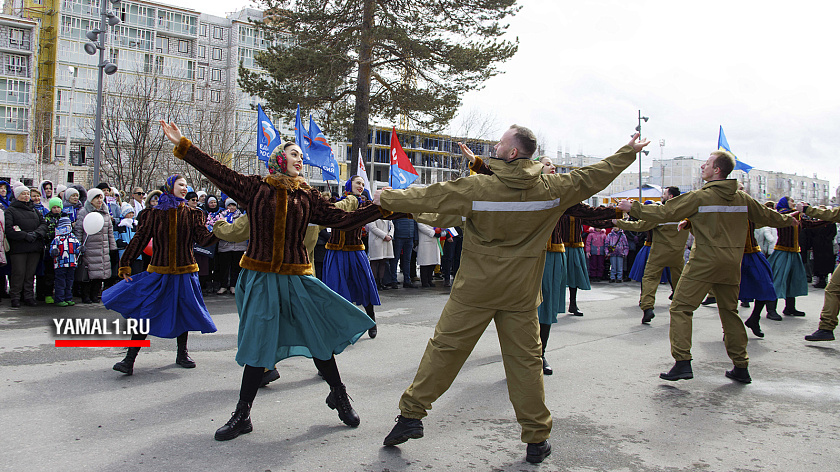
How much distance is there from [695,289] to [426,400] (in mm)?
3405

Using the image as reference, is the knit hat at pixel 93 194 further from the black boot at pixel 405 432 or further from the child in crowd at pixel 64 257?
the black boot at pixel 405 432

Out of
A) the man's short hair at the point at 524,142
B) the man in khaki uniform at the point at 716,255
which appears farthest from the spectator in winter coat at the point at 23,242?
the man in khaki uniform at the point at 716,255

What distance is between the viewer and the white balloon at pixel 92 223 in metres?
9.79

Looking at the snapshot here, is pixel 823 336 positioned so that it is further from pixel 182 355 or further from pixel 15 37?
pixel 15 37

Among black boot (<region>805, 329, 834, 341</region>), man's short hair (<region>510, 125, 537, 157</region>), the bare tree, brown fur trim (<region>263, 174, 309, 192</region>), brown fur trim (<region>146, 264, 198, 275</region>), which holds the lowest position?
black boot (<region>805, 329, 834, 341</region>)

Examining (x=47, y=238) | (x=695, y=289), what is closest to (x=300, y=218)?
(x=695, y=289)

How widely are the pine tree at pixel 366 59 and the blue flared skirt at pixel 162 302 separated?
14149 mm

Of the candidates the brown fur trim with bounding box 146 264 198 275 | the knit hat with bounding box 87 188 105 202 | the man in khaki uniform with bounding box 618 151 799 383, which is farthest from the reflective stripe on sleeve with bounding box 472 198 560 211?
the knit hat with bounding box 87 188 105 202

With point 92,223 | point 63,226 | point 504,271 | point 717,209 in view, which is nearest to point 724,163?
point 717,209

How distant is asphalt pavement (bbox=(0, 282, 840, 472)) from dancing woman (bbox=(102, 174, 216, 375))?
0.43m

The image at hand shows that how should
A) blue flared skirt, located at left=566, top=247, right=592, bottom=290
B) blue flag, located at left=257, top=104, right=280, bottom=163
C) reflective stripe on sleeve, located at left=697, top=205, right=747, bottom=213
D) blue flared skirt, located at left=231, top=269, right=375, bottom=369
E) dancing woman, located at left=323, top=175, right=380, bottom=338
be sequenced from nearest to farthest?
blue flared skirt, located at left=231, top=269, right=375, bottom=369 < reflective stripe on sleeve, located at left=697, top=205, right=747, bottom=213 < dancing woman, located at left=323, top=175, right=380, bottom=338 < blue flared skirt, located at left=566, top=247, right=592, bottom=290 < blue flag, located at left=257, top=104, right=280, bottom=163

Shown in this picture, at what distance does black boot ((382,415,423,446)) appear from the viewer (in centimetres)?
392

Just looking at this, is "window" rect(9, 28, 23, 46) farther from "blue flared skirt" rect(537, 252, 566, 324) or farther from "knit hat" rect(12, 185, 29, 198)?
"blue flared skirt" rect(537, 252, 566, 324)

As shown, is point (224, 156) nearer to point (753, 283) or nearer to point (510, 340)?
point (753, 283)
